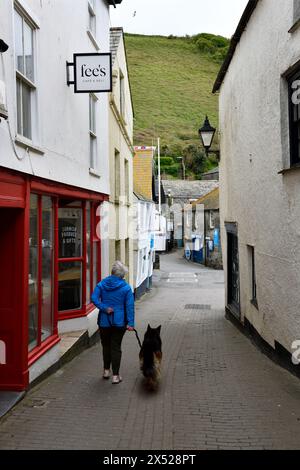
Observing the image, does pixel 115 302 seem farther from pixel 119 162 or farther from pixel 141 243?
pixel 141 243

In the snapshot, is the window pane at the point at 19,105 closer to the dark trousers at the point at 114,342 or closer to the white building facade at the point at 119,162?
the dark trousers at the point at 114,342

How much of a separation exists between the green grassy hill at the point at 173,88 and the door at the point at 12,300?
83.7 meters

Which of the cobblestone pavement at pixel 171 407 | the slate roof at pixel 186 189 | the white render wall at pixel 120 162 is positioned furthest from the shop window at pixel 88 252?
the slate roof at pixel 186 189

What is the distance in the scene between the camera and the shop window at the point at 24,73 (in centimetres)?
680

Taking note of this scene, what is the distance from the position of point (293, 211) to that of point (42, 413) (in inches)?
180

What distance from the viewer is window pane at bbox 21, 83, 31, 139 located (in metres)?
7.09

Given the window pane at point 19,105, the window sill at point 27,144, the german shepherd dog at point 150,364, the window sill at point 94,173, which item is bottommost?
the german shepherd dog at point 150,364

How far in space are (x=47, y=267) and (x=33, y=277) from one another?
2.82 feet

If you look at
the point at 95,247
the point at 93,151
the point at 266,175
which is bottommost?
the point at 95,247

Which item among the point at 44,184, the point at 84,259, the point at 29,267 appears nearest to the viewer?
the point at 29,267

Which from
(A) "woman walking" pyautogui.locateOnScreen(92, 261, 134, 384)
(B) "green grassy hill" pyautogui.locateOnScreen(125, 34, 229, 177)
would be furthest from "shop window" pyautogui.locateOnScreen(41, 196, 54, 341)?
(B) "green grassy hill" pyautogui.locateOnScreen(125, 34, 229, 177)

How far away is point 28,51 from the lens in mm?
7215

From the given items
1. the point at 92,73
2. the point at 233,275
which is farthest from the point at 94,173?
the point at 233,275
